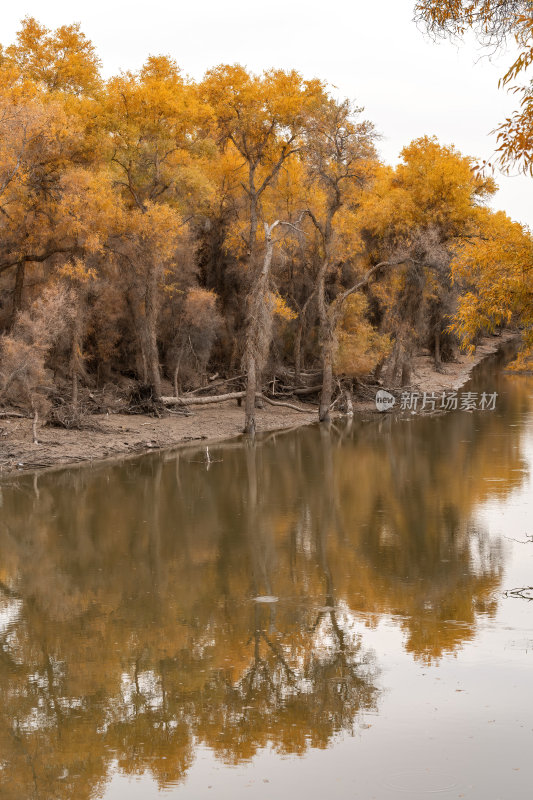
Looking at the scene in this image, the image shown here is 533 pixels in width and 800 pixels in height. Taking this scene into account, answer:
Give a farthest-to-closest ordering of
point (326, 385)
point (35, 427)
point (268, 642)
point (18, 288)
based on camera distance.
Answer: point (326, 385) → point (18, 288) → point (35, 427) → point (268, 642)

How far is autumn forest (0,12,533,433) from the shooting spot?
27.4 m

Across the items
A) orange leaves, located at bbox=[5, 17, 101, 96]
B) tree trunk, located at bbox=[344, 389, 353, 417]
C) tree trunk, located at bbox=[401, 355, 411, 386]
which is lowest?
tree trunk, located at bbox=[344, 389, 353, 417]

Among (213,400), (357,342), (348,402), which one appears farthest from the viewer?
(357,342)

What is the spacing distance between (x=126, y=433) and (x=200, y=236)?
12.5m

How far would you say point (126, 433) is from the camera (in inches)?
1133

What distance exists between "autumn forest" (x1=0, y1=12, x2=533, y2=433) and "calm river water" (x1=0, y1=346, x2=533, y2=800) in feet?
23.7

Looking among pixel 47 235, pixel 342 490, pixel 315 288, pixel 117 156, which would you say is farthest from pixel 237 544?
pixel 315 288

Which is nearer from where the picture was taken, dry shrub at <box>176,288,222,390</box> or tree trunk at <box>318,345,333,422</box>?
tree trunk at <box>318,345,333,422</box>

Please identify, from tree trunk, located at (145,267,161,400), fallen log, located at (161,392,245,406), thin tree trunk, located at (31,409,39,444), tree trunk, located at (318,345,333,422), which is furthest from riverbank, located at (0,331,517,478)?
tree trunk, located at (145,267,161,400)

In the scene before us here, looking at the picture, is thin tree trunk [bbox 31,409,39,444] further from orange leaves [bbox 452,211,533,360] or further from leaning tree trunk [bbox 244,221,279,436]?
orange leaves [bbox 452,211,533,360]

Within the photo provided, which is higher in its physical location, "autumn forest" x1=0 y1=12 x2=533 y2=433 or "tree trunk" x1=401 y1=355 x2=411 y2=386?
"autumn forest" x1=0 y1=12 x2=533 y2=433

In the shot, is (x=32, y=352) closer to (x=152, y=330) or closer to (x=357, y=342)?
(x=152, y=330)

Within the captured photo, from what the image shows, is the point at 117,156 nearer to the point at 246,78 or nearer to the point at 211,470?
the point at 246,78

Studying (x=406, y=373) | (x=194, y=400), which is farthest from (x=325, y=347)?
(x=406, y=373)
